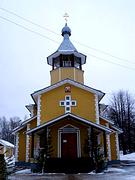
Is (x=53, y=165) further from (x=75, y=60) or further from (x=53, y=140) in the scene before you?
(x=75, y=60)

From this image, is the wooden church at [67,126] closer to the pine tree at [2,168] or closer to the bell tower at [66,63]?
the bell tower at [66,63]

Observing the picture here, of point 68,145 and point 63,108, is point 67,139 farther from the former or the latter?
point 63,108

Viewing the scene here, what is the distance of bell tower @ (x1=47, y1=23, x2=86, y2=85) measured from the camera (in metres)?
22.5

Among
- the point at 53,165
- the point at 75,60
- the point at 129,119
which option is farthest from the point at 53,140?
the point at 129,119

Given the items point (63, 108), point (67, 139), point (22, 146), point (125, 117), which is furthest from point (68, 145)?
point (125, 117)

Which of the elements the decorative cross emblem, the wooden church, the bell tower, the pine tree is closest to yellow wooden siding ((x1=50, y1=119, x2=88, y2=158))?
the wooden church

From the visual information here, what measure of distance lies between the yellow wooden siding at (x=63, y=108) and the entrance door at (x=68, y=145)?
176 centimetres

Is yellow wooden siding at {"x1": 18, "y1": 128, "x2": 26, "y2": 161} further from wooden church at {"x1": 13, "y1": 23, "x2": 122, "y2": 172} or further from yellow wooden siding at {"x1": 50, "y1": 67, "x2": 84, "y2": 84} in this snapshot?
yellow wooden siding at {"x1": 50, "y1": 67, "x2": 84, "y2": 84}

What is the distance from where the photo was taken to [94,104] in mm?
20750

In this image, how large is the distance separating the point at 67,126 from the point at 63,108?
5.20 ft

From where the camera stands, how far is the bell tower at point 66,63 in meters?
22.5

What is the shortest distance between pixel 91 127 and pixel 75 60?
24.8 feet

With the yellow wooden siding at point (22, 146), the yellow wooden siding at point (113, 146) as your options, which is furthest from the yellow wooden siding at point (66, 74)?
the yellow wooden siding at point (113, 146)

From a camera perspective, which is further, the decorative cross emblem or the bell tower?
the bell tower
